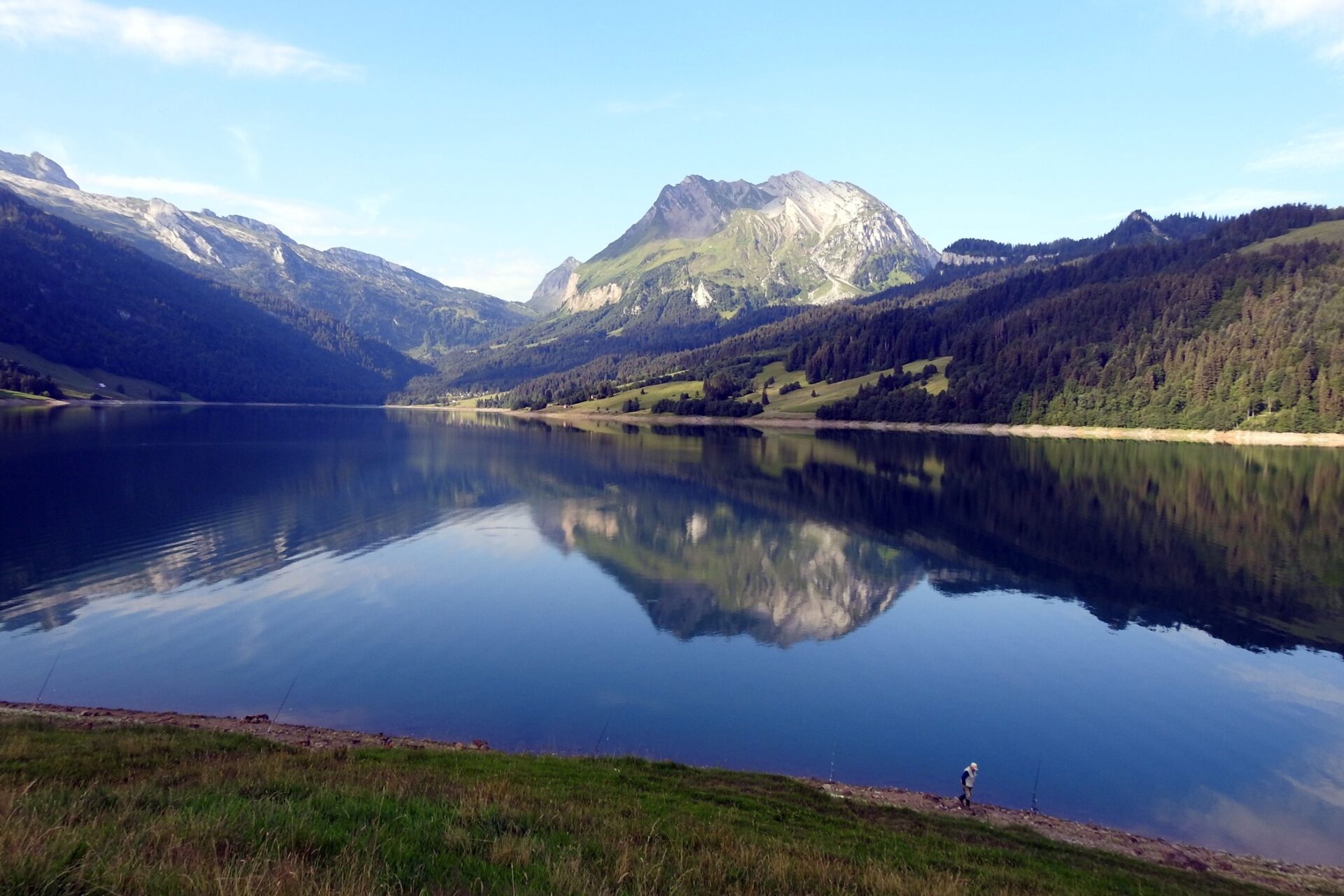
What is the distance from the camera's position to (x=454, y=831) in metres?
10.9

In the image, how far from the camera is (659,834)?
42.7ft

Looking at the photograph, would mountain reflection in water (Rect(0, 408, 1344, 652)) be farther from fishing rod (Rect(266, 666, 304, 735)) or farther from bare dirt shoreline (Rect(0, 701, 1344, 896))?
bare dirt shoreline (Rect(0, 701, 1344, 896))

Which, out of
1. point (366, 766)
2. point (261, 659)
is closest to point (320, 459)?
point (261, 659)

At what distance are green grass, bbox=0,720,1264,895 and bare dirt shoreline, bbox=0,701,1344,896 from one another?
161 cm

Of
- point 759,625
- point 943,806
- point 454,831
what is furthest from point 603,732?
point 454,831

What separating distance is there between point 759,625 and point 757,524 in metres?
29.8

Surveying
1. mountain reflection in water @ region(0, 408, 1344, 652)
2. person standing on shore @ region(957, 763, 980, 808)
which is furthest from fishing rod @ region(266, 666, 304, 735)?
person standing on shore @ region(957, 763, 980, 808)

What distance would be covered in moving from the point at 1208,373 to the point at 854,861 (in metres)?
218

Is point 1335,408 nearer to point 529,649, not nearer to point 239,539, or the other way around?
point 529,649

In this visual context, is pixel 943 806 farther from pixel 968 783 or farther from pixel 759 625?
pixel 759 625

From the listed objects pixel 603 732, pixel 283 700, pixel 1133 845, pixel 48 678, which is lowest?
pixel 603 732

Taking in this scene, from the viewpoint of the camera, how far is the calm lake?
27.8 meters

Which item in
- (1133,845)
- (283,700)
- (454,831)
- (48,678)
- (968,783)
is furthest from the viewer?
(48,678)

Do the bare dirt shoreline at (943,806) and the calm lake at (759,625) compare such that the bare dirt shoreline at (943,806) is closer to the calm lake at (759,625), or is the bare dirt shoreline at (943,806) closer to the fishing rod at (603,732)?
the calm lake at (759,625)
